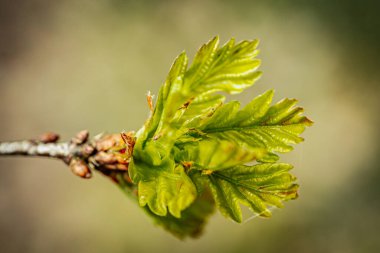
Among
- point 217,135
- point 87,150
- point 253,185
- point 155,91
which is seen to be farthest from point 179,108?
point 155,91

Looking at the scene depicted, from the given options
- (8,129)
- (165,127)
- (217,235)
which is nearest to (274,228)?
(217,235)

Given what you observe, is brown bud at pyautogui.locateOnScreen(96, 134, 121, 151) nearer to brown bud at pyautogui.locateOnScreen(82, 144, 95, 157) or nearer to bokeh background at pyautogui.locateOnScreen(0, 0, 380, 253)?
brown bud at pyautogui.locateOnScreen(82, 144, 95, 157)

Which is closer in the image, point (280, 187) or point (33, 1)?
point (280, 187)

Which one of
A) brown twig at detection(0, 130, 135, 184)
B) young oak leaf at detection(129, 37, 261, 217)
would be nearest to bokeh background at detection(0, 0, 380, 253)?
brown twig at detection(0, 130, 135, 184)

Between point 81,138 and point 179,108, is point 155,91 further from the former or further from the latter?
point 179,108

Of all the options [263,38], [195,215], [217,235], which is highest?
Answer: [263,38]

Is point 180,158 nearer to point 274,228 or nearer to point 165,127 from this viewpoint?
point 165,127
